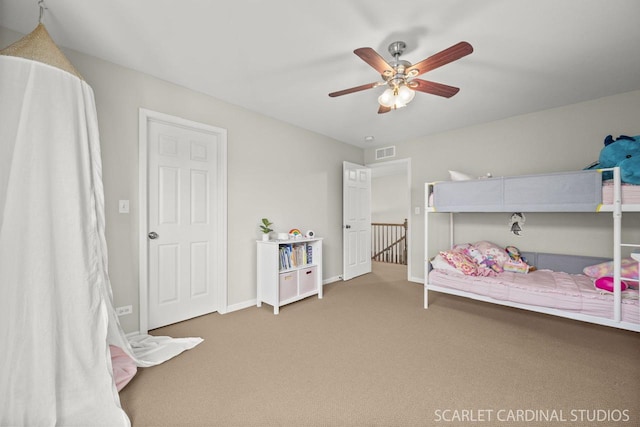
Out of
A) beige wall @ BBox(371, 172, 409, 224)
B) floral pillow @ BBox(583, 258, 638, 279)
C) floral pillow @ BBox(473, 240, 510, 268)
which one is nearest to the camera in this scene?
floral pillow @ BBox(583, 258, 638, 279)

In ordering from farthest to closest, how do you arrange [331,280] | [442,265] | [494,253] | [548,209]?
[331,280] → [494,253] → [442,265] → [548,209]

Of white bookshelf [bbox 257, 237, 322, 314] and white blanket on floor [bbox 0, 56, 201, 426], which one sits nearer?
white blanket on floor [bbox 0, 56, 201, 426]

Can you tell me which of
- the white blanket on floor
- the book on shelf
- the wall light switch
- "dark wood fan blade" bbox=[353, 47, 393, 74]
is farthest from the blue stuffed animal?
the wall light switch

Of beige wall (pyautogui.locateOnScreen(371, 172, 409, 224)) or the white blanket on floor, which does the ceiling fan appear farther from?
beige wall (pyautogui.locateOnScreen(371, 172, 409, 224))

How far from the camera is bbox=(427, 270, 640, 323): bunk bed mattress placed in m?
1.95

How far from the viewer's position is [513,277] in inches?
102

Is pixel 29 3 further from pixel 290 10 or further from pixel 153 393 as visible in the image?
pixel 153 393

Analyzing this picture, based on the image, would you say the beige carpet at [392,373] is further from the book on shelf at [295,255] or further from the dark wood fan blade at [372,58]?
the dark wood fan blade at [372,58]

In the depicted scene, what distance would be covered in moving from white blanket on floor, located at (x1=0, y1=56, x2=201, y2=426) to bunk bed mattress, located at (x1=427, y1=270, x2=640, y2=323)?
2.99 meters

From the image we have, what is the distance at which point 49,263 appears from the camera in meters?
1.37

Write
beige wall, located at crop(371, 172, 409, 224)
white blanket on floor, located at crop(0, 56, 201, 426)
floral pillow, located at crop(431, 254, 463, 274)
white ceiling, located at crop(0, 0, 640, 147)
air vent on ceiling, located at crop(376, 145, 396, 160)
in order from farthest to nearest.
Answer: beige wall, located at crop(371, 172, 409, 224) < air vent on ceiling, located at crop(376, 145, 396, 160) < floral pillow, located at crop(431, 254, 463, 274) < white ceiling, located at crop(0, 0, 640, 147) < white blanket on floor, located at crop(0, 56, 201, 426)

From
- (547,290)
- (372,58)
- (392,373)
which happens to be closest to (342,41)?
(372,58)

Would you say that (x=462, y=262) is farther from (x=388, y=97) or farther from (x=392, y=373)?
(x=388, y=97)

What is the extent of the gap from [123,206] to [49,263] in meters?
0.93
